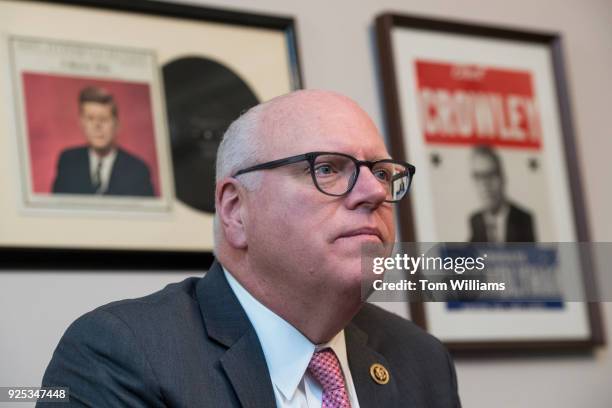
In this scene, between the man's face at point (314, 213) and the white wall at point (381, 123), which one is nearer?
the man's face at point (314, 213)

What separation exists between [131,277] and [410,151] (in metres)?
0.97

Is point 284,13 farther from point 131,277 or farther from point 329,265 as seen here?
point 329,265

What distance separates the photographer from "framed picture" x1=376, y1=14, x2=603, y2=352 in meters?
3.05

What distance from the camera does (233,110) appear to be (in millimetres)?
2805

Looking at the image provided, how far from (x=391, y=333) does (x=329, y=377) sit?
0.37 m

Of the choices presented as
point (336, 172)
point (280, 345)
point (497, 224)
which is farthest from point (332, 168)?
point (497, 224)

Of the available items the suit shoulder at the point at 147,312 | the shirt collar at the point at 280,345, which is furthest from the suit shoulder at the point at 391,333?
the suit shoulder at the point at 147,312

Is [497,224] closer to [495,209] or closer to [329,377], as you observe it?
[495,209]

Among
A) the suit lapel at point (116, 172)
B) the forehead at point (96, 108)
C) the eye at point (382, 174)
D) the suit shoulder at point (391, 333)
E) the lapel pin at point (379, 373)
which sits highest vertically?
the forehead at point (96, 108)

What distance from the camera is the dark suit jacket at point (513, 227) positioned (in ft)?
10.2

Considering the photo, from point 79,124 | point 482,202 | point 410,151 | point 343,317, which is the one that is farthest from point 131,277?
point 482,202

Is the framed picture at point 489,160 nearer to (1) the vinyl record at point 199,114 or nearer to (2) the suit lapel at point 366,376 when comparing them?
(1) the vinyl record at point 199,114

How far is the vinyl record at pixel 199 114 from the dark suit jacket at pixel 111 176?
3.9 inches

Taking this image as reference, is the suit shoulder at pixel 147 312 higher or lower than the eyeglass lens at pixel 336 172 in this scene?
lower
